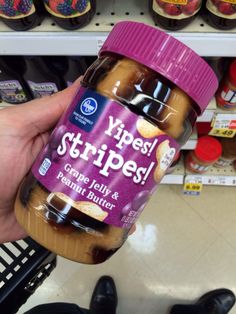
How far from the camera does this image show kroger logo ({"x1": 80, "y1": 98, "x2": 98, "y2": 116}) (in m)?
0.57

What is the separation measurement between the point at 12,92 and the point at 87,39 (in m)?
0.42

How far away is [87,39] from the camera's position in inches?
30.4

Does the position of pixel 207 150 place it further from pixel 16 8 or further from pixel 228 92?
pixel 16 8

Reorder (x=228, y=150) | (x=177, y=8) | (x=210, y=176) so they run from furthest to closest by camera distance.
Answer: (x=210, y=176), (x=228, y=150), (x=177, y=8)

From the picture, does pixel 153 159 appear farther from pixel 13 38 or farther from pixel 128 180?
pixel 13 38

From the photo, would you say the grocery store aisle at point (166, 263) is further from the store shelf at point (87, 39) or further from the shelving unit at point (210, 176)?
the store shelf at point (87, 39)

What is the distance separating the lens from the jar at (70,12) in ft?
2.43

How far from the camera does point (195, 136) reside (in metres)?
1.18

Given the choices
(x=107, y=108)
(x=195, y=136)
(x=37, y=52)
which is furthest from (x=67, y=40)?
(x=195, y=136)

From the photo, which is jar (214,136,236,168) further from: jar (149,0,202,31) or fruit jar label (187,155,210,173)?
jar (149,0,202,31)

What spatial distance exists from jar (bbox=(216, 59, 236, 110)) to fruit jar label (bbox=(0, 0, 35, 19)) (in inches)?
20.2

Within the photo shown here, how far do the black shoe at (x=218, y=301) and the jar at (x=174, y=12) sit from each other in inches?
40.1

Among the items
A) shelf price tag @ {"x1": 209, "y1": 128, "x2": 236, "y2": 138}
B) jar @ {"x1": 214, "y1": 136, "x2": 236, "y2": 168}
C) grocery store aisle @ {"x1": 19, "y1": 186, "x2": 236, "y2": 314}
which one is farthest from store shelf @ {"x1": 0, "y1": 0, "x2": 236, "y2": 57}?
grocery store aisle @ {"x1": 19, "y1": 186, "x2": 236, "y2": 314}

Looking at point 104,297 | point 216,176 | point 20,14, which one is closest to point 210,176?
point 216,176
